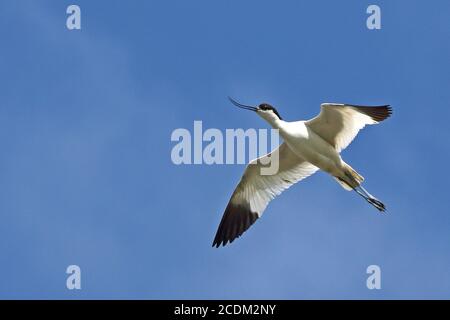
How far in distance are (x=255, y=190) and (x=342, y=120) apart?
9.38 ft

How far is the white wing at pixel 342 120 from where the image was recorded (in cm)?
1817

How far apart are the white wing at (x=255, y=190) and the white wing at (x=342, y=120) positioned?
4.01 ft

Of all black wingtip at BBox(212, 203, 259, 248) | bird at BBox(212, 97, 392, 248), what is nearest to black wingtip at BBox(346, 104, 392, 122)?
bird at BBox(212, 97, 392, 248)

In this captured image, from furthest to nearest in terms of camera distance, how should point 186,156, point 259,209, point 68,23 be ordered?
point 259,209 → point 68,23 → point 186,156

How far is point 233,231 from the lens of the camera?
65.7 ft

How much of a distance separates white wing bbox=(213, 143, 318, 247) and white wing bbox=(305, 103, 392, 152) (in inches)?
48.2

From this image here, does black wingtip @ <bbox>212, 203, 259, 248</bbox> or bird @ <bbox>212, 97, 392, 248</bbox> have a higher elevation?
bird @ <bbox>212, 97, 392, 248</bbox>

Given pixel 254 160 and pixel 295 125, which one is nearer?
pixel 295 125

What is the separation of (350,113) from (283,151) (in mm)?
1946

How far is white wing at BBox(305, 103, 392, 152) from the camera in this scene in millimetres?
18172

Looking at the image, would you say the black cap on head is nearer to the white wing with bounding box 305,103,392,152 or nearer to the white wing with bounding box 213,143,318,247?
the white wing with bounding box 305,103,392,152

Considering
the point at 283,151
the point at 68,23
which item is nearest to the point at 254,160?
the point at 283,151

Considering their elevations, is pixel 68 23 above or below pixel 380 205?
above
